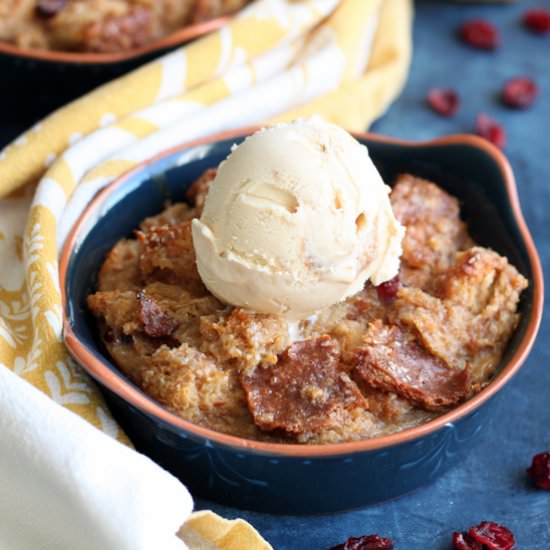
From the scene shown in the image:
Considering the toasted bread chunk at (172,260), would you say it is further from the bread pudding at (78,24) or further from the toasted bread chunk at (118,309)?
the bread pudding at (78,24)

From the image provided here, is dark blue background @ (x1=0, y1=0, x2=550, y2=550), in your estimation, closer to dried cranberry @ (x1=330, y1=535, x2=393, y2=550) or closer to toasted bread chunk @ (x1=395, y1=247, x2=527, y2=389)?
dried cranberry @ (x1=330, y1=535, x2=393, y2=550)

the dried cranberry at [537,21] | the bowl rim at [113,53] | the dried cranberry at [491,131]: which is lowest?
the dried cranberry at [537,21]

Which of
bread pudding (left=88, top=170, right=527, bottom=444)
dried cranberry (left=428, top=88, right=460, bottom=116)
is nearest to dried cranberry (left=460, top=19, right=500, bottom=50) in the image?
dried cranberry (left=428, top=88, right=460, bottom=116)

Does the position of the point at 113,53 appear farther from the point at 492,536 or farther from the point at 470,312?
the point at 492,536

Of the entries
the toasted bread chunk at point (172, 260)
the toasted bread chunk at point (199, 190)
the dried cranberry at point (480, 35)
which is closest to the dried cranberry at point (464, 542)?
the toasted bread chunk at point (172, 260)

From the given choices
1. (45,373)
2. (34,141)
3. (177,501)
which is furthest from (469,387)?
(34,141)

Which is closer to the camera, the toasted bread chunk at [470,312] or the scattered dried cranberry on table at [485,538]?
the scattered dried cranberry on table at [485,538]

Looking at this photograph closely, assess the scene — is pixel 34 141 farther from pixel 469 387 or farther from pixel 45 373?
pixel 469 387
